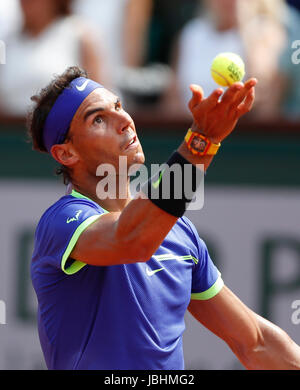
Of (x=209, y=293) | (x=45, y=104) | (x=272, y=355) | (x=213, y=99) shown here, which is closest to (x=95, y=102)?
(x=45, y=104)

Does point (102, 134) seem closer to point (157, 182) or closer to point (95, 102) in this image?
point (95, 102)

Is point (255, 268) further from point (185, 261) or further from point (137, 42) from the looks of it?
point (185, 261)

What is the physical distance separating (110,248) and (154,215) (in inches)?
7.8

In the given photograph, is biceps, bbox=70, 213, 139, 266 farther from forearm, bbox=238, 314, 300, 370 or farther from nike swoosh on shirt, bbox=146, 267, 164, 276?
forearm, bbox=238, 314, 300, 370

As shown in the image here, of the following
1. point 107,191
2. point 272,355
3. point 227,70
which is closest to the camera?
point 227,70

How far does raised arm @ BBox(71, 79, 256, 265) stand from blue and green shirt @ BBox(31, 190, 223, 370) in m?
0.22

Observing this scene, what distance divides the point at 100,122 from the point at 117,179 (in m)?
0.24

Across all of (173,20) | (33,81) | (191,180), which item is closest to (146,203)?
(191,180)

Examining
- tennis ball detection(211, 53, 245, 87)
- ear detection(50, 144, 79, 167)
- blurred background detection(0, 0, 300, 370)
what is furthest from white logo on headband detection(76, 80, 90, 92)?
blurred background detection(0, 0, 300, 370)

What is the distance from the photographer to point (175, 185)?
2924 millimetres

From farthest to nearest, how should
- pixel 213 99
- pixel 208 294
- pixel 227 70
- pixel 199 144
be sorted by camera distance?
pixel 208 294, pixel 227 70, pixel 199 144, pixel 213 99

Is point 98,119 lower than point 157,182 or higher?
higher

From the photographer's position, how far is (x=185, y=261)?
11.2 feet

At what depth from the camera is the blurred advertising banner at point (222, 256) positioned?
6.04 m
